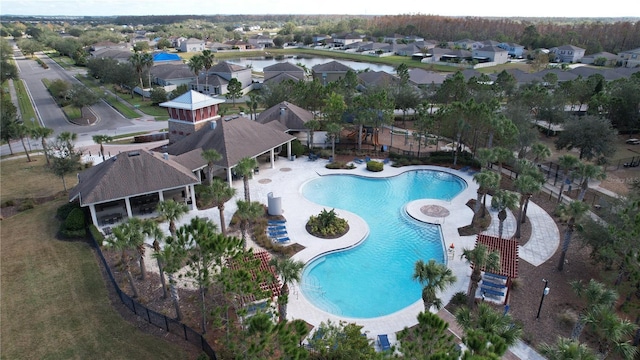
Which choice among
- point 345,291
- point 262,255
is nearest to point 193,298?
point 262,255

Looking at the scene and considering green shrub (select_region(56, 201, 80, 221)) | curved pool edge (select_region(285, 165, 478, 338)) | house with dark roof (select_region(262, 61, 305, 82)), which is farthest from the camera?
house with dark roof (select_region(262, 61, 305, 82))

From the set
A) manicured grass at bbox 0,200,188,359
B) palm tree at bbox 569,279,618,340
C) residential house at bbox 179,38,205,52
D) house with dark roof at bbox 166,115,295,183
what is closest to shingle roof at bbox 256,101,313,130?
house with dark roof at bbox 166,115,295,183

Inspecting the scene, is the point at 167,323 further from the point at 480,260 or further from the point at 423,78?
the point at 423,78

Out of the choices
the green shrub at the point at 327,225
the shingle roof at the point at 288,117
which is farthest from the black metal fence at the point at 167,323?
the shingle roof at the point at 288,117

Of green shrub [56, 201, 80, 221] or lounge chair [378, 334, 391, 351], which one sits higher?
green shrub [56, 201, 80, 221]

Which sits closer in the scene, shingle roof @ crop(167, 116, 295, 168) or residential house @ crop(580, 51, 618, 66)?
shingle roof @ crop(167, 116, 295, 168)

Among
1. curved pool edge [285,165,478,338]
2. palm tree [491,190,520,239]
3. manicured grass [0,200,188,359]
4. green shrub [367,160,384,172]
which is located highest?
palm tree [491,190,520,239]

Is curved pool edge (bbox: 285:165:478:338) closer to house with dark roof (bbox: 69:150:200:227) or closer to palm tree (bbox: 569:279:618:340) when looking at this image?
palm tree (bbox: 569:279:618:340)
